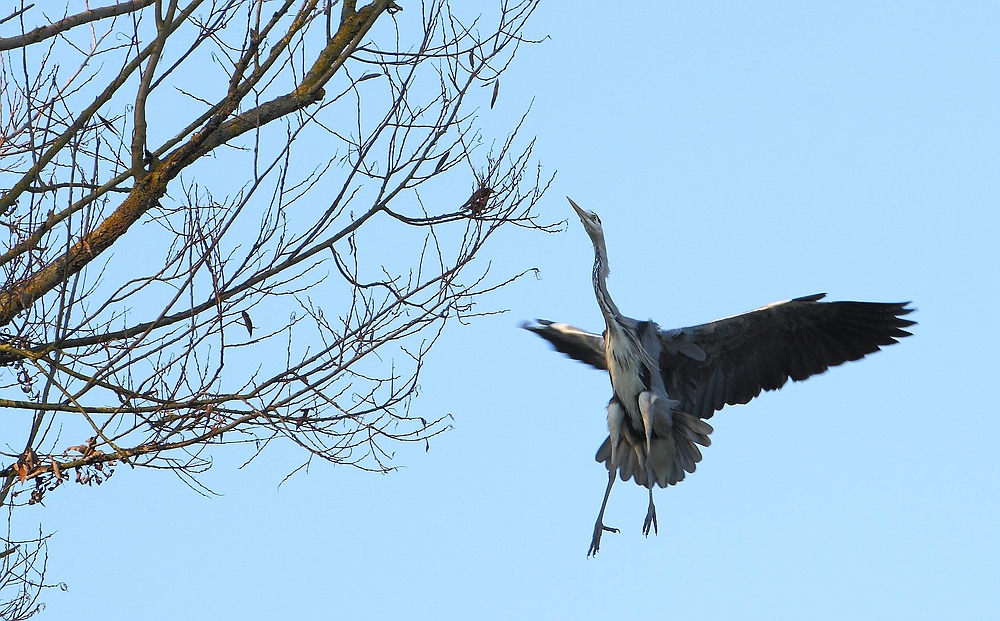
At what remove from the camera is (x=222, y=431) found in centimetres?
434

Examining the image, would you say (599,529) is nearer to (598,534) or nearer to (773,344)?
(598,534)

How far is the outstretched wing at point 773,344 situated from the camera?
8.77 meters

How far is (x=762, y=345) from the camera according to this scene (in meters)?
9.09

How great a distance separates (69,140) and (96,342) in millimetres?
809

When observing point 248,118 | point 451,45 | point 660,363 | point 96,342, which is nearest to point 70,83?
point 248,118

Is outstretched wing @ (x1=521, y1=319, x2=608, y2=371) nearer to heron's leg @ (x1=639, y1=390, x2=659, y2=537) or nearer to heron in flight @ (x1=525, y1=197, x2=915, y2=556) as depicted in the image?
heron in flight @ (x1=525, y1=197, x2=915, y2=556)

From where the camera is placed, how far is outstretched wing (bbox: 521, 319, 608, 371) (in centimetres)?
952

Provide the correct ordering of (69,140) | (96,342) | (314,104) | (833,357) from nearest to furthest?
(69,140) < (96,342) < (314,104) < (833,357)

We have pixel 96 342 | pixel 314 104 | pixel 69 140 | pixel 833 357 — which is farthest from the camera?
pixel 833 357

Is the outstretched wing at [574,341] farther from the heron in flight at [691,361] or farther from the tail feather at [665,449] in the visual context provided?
the tail feather at [665,449]

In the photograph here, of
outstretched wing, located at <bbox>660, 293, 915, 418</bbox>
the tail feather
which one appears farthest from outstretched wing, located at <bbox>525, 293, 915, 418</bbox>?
the tail feather

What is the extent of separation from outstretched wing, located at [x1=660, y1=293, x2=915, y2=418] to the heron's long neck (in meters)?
0.41

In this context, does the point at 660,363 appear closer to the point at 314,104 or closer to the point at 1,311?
the point at 314,104

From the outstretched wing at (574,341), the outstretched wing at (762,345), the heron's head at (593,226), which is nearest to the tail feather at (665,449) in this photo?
the outstretched wing at (762,345)
